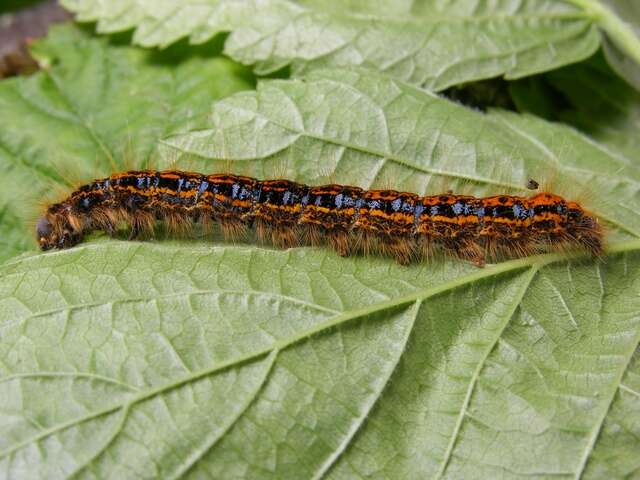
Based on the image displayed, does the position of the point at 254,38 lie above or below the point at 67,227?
above

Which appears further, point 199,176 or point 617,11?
point 617,11

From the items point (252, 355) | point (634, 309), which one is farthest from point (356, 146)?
point (634, 309)

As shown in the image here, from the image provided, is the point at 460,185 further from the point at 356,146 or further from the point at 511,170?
the point at 356,146

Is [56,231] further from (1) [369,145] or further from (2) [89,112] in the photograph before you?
(1) [369,145]

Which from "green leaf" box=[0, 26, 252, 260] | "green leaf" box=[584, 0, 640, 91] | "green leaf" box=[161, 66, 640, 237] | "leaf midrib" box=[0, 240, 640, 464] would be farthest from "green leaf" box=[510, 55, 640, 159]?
"green leaf" box=[0, 26, 252, 260]

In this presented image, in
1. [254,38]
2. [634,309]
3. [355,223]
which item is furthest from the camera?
[254,38]
